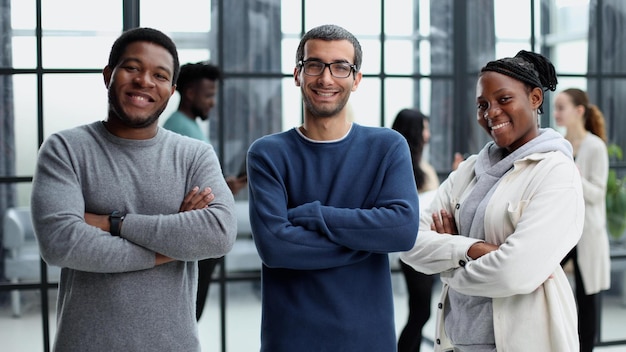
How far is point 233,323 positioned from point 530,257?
2194mm

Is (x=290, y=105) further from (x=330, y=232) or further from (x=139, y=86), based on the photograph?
(x=330, y=232)

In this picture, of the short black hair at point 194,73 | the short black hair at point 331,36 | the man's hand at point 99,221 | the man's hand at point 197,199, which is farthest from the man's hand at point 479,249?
the short black hair at point 194,73

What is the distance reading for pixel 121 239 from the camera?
1875mm

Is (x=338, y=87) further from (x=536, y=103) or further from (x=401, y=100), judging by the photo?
(x=401, y=100)

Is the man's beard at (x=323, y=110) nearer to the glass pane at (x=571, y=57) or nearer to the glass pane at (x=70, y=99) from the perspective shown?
the glass pane at (x=70, y=99)

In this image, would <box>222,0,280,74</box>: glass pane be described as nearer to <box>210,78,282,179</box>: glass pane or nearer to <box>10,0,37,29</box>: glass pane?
<box>210,78,282,179</box>: glass pane

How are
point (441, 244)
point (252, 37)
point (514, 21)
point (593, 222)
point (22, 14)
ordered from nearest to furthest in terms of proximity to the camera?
point (441, 244) → point (22, 14) → point (252, 37) → point (593, 222) → point (514, 21)

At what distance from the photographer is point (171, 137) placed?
6.77 feet

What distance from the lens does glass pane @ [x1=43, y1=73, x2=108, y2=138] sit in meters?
3.51

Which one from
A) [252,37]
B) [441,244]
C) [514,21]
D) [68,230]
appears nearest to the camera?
[68,230]

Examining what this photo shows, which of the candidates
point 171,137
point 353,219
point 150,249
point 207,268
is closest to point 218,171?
point 171,137

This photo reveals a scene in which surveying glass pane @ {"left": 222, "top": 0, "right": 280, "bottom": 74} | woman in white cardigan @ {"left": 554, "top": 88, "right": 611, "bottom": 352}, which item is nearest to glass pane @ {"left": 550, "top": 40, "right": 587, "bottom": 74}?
woman in white cardigan @ {"left": 554, "top": 88, "right": 611, "bottom": 352}

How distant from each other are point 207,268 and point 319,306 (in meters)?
1.53

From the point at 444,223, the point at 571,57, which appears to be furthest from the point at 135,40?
the point at 571,57
